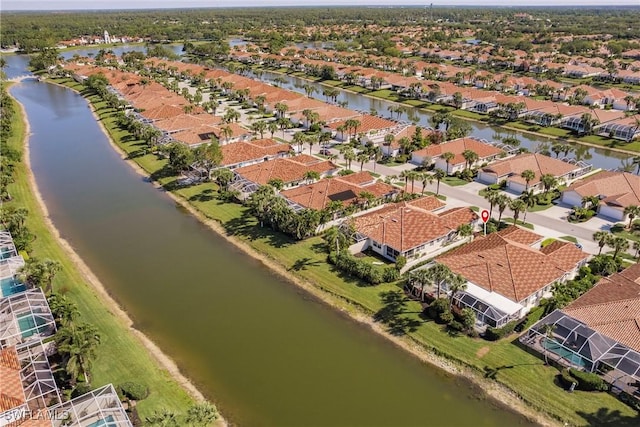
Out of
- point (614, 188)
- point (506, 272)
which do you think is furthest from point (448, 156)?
point (506, 272)

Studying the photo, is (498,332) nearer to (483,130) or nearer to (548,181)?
(548,181)

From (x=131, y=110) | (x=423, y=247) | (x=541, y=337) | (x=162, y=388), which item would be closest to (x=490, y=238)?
(x=423, y=247)

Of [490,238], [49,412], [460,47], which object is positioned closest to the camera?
[49,412]

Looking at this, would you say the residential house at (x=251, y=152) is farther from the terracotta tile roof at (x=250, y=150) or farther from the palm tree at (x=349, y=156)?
the palm tree at (x=349, y=156)

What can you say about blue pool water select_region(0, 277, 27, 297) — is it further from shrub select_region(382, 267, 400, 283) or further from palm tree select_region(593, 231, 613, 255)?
palm tree select_region(593, 231, 613, 255)

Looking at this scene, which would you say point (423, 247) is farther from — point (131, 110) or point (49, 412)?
point (131, 110)

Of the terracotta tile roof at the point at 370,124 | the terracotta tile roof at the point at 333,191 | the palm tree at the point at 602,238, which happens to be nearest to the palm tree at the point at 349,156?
the terracotta tile roof at the point at 333,191
